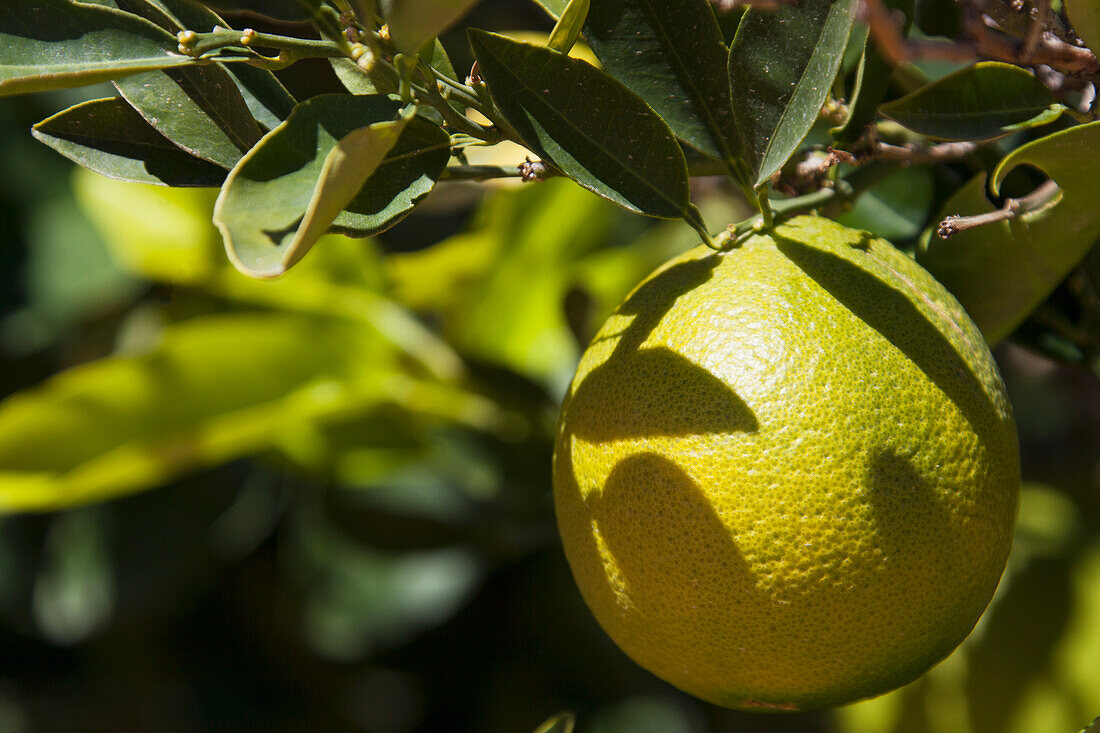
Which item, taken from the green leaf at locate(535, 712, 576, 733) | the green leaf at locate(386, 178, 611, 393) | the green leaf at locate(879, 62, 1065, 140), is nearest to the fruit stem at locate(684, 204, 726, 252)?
the green leaf at locate(879, 62, 1065, 140)

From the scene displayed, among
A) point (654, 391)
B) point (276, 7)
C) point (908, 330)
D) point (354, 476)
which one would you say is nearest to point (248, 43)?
point (276, 7)

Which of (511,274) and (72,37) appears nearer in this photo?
(72,37)

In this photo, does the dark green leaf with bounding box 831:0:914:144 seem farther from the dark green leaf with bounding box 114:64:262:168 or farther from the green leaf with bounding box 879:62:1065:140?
the dark green leaf with bounding box 114:64:262:168

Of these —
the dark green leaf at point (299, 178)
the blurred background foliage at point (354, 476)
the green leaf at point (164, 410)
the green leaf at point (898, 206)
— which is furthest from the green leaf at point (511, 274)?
the dark green leaf at point (299, 178)

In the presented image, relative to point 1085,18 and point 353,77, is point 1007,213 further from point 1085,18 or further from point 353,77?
point 353,77

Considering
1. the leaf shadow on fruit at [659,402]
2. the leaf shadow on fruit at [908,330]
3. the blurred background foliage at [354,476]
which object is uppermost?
the leaf shadow on fruit at [908,330]

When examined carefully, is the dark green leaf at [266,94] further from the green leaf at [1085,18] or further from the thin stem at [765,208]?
the green leaf at [1085,18]

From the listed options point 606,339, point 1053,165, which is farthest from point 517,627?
point 1053,165
